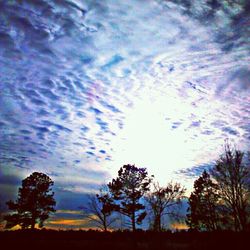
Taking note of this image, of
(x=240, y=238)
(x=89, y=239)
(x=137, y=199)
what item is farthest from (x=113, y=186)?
(x=240, y=238)

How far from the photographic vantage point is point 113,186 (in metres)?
36.9

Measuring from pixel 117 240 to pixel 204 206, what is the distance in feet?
54.0

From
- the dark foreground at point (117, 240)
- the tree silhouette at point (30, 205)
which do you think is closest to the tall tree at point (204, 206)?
the dark foreground at point (117, 240)

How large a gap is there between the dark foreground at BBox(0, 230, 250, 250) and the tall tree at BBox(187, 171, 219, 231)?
23.0ft

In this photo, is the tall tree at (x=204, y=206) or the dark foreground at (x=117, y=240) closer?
the dark foreground at (x=117, y=240)

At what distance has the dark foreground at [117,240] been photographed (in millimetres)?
23297

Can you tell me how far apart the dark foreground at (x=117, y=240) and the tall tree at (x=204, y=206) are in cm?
701

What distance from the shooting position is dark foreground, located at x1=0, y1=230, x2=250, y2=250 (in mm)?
23297

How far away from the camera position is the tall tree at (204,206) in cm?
3844

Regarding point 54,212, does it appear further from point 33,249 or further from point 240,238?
point 240,238

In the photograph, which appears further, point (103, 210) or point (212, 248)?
point (103, 210)

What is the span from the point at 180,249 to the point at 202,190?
1920 cm

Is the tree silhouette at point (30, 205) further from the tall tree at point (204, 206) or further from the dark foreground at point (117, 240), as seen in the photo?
the tall tree at point (204, 206)

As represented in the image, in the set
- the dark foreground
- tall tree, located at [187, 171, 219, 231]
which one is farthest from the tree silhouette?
tall tree, located at [187, 171, 219, 231]
